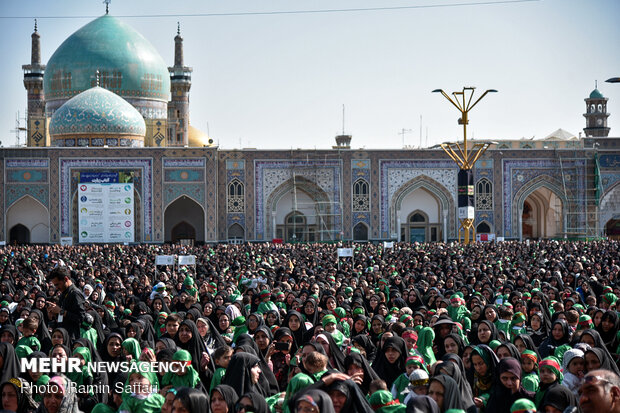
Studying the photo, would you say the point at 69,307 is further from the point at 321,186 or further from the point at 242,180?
the point at 321,186

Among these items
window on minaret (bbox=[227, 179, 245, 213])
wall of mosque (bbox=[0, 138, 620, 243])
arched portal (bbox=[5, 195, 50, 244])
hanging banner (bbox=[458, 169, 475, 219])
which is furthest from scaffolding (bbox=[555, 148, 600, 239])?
arched portal (bbox=[5, 195, 50, 244])

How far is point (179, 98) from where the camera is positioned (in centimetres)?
3825

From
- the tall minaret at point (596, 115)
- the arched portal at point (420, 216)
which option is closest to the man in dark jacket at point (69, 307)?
the arched portal at point (420, 216)

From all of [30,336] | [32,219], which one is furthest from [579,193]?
[30,336]

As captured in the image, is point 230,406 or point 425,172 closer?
point 230,406

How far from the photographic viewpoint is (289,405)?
4465 mm

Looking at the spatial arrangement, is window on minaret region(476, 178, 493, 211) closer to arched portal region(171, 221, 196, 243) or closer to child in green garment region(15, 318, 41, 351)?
arched portal region(171, 221, 196, 243)

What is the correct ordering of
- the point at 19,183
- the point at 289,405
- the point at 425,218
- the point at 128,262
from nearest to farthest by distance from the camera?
the point at 289,405
the point at 128,262
the point at 19,183
the point at 425,218

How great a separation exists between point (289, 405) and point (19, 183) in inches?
1146

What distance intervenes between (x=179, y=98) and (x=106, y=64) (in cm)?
427

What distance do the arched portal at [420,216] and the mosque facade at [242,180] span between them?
0.17ft

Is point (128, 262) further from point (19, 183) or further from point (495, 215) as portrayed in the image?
point (495, 215)

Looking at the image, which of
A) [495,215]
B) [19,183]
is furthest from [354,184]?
[19,183]

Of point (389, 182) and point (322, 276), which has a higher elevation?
point (389, 182)
